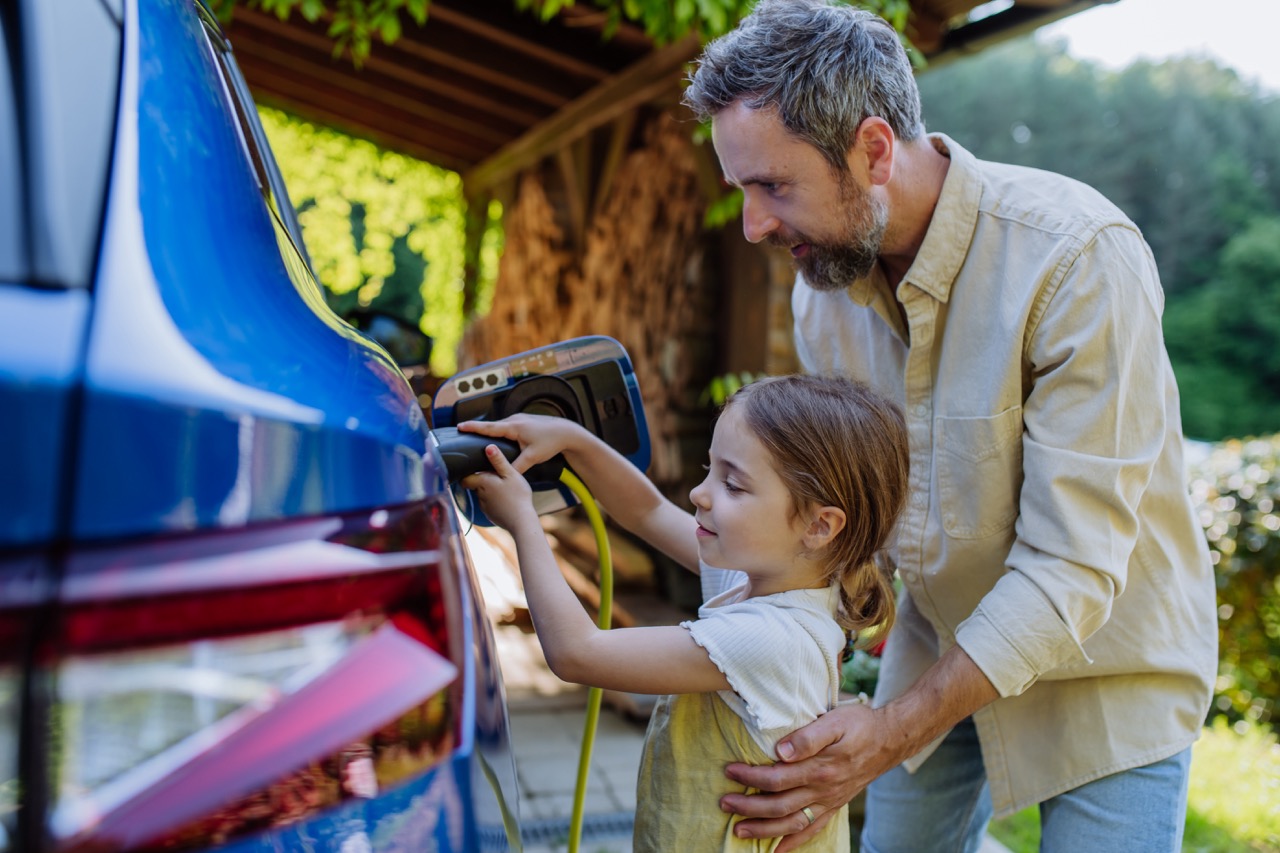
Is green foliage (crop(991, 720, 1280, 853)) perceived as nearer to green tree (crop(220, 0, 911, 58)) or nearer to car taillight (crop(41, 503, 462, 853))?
green tree (crop(220, 0, 911, 58))

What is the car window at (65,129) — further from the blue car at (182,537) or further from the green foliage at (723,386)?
the green foliage at (723,386)

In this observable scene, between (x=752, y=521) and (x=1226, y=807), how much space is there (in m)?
2.94

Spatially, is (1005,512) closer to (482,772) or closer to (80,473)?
(482,772)

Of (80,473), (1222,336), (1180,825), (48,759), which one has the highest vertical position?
(80,473)

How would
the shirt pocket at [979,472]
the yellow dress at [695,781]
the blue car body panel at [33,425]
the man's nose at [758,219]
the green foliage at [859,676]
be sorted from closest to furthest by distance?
1. the blue car body panel at [33,425]
2. the yellow dress at [695,781]
3. the shirt pocket at [979,472]
4. the man's nose at [758,219]
5. the green foliage at [859,676]

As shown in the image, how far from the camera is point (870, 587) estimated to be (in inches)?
59.2

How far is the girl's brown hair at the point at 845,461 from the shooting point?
140cm

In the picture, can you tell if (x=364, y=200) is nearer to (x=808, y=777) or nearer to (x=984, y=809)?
(x=984, y=809)

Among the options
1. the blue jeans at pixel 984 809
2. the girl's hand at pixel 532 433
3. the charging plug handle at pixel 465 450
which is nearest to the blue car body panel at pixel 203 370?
the charging plug handle at pixel 465 450

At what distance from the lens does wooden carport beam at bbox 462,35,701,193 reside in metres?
5.03

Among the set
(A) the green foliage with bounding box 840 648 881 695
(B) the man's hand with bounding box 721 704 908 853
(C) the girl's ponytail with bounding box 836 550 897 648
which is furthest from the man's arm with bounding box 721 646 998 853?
(A) the green foliage with bounding box 840 648 881 695

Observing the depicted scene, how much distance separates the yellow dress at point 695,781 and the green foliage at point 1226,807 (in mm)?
2108

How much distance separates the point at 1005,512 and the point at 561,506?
26.9 inches

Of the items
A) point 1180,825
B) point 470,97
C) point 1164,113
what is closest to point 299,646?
point 1180,825
